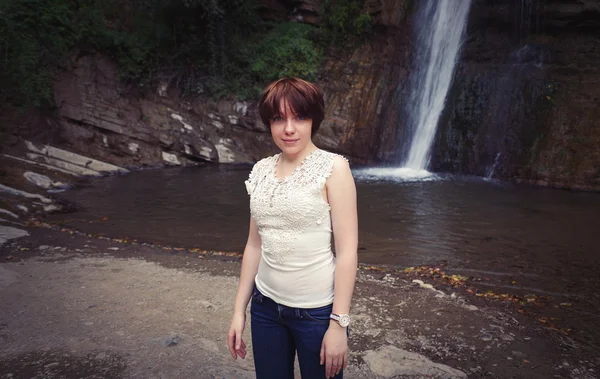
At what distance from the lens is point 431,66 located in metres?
15.1

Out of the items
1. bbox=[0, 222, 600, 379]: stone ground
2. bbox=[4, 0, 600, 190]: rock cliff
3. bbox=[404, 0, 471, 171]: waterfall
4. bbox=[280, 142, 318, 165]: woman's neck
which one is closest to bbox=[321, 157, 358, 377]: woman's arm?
bbox=[280, 142, 318, 165]: woman's neck

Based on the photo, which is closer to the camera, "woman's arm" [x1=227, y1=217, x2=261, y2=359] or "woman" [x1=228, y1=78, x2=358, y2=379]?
"woman" [x1=228, y1=78, x2=358, y2=379]

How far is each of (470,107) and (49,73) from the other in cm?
1328

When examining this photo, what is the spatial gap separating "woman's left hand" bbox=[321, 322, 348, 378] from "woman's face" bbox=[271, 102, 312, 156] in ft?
2.33

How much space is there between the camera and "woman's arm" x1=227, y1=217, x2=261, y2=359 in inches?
78.7

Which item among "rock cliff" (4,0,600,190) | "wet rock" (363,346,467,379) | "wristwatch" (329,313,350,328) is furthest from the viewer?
"rock cliff" (4,0,600,190)

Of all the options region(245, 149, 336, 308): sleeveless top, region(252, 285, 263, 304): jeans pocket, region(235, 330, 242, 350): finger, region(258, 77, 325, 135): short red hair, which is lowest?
region(235, 330, 242, 350): finger

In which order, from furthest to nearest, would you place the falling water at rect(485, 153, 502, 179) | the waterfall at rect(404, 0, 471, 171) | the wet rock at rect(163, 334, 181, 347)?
1. the waterfall at rect(404, 0, 471, 171)
2. the falling water at rect(485, 153, 502, 179)
3. the wet rock at rect(163, 334, 181, 347)

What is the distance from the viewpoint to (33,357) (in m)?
3.18

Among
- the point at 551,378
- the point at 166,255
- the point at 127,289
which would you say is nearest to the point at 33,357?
the point at 127,289

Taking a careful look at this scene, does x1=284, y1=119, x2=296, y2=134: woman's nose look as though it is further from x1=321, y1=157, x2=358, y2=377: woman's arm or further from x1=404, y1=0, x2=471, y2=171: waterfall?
x1=404, y1=0, x2=471, y2=171: waterfall

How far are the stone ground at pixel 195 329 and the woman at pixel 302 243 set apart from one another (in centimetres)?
135

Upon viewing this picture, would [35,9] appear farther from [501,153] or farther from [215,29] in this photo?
[501,153]

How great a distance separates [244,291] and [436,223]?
21.9 feet
